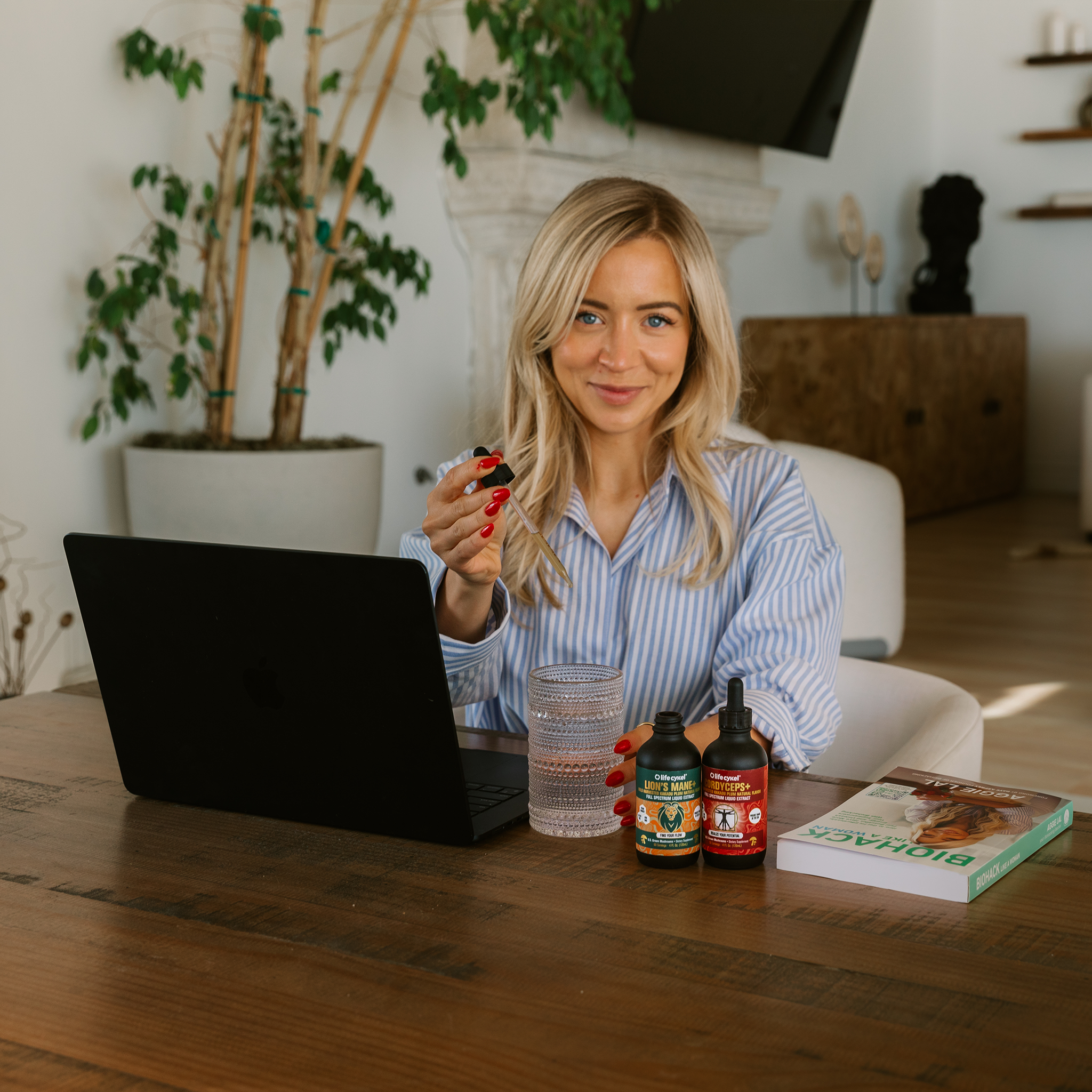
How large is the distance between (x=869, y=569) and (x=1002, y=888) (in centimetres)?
238

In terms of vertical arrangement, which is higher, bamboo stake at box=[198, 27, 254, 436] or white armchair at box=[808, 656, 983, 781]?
bamboo stake at box=[198, 27, 254, 436]

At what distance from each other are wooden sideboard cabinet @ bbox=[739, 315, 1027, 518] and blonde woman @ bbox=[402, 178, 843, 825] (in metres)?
3.46

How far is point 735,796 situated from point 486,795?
0.74ft

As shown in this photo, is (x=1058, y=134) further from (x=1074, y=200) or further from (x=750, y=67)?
(x=750, y=67)

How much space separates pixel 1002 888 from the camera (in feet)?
2.70

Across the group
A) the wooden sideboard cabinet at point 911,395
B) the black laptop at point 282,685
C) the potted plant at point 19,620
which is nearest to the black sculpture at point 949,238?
the wooden sideboard cabinet at point 911,395

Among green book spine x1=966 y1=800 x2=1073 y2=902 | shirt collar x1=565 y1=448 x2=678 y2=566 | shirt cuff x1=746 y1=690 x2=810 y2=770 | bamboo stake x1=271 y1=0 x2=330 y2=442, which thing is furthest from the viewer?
bamboo stake x1=271 y1=0 x2=330 y2=442

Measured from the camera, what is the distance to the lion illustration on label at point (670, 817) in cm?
86

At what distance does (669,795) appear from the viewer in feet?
2.82

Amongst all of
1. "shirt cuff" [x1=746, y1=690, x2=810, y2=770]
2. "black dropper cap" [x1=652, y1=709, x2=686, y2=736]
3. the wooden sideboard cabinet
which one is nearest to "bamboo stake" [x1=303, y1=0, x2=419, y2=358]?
the wooden sideboard cabinet

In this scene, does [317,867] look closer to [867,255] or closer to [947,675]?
[947,675]

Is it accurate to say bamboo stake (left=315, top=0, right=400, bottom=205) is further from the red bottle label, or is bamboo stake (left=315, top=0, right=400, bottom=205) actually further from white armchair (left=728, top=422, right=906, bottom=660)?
the red bottle label

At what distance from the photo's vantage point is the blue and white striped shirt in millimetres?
1264

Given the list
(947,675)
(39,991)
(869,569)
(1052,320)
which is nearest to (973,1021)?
(39,991)
